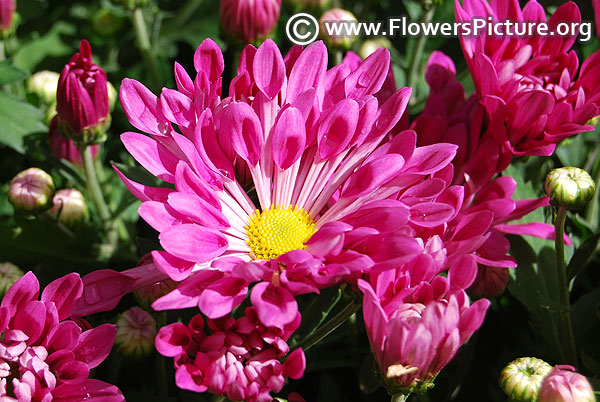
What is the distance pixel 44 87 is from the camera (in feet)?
3.96

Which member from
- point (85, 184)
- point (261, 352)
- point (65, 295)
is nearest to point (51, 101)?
point (85, 184)

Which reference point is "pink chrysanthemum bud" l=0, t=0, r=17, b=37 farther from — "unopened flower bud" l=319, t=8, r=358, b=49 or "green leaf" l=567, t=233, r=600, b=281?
→ "green leaf" l=567, t=233, r=600, b=281

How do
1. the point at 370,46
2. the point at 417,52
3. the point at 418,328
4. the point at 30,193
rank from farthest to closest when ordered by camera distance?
the point at 370,46
the point at 417,52
the point at 30,193
the point at 418,328

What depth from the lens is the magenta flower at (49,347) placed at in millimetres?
658

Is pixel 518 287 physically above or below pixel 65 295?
below

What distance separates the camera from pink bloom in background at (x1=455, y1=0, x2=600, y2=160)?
0.82m

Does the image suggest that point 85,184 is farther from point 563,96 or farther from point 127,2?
point 563,96

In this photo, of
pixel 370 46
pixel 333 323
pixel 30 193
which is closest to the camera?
pixel 333 323

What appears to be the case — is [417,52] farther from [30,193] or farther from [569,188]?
[30,193]

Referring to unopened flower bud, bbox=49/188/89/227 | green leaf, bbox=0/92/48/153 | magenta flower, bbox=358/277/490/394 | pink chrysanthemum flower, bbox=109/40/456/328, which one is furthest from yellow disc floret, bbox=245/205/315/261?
green leaf, bbox=0/92/48/153

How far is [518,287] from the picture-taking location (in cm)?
91

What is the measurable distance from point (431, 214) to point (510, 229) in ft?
0.64

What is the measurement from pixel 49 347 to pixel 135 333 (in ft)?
0.57

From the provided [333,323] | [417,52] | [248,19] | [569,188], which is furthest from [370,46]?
[333,323]
